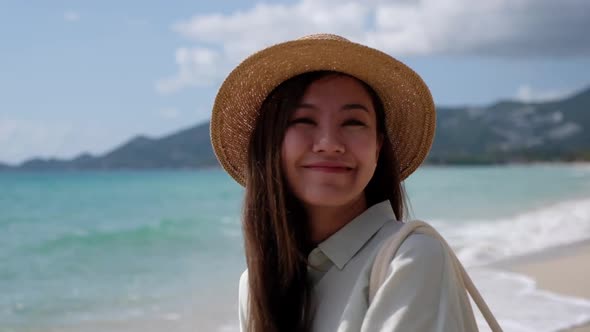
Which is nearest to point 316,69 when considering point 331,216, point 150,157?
point 331,216

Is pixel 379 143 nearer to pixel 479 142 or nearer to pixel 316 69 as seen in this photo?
pixel 316 69

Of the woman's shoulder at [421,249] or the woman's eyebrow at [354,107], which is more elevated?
the woman's eyebrow at [354,107]

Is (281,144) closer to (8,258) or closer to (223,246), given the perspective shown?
(223,246)

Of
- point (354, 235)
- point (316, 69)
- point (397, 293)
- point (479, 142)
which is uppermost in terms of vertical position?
point (479, 142)

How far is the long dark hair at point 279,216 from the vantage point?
5.86 feet

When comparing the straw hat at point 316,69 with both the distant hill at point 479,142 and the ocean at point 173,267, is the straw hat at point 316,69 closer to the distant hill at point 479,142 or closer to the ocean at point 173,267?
the ocean at point 173,267

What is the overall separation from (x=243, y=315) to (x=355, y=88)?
2.19 feet

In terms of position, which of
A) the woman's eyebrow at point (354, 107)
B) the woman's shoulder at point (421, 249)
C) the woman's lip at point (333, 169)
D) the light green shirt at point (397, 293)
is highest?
the woman's eyebrow at point (354, 107)

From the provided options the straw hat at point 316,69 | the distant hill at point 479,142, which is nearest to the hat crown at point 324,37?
the straw hat at point 316,69

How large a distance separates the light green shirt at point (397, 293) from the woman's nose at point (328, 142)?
0.21 meters

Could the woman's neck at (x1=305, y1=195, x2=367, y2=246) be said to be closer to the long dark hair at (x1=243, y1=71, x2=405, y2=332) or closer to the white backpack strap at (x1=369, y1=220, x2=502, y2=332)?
the long dark hair at (x1=243, y1=71, x2=405, y2=332)

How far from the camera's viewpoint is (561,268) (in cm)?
789

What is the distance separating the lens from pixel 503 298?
647cm

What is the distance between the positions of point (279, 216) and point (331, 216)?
0.14 meters
